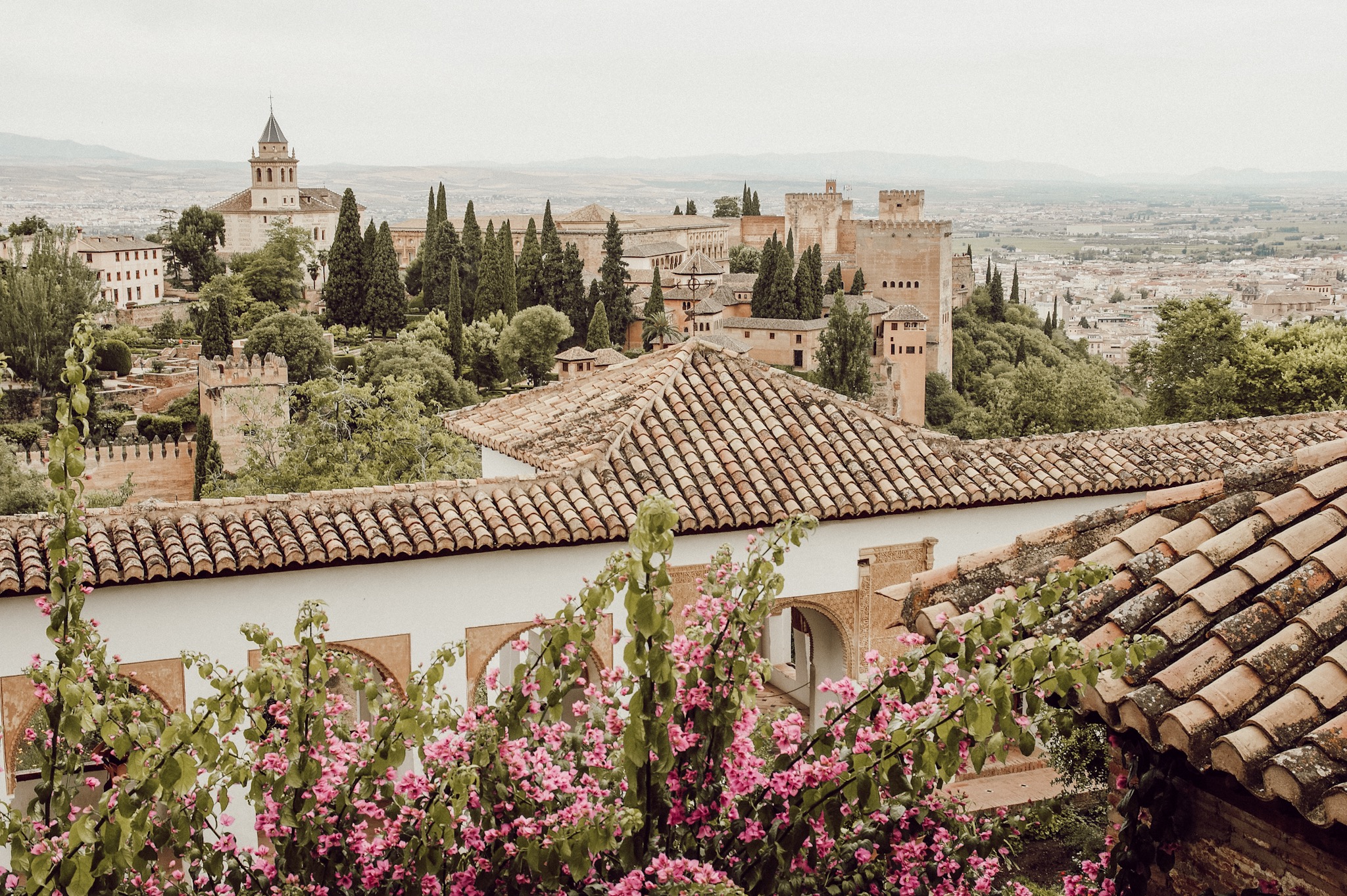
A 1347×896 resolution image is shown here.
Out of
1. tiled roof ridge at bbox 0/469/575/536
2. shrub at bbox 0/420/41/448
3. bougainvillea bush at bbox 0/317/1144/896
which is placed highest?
bougainvillea bush at bbox 0/317/1144/896

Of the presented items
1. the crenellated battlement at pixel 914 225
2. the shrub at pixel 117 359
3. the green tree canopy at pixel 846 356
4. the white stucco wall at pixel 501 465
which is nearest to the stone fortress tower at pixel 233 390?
the shrub at pixel 117 359

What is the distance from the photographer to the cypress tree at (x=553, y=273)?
64.4 meters

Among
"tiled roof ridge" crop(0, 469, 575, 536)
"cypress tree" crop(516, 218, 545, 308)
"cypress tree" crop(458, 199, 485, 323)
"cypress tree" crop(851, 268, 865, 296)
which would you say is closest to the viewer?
"tiled roof ridge" crop(0, 469, 575, 536)

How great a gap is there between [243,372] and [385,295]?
576 inches

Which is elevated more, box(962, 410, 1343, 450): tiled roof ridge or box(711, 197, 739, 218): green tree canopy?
box(711, 197, 739, 218): green tree canopy

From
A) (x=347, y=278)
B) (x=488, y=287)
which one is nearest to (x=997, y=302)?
(x=488, y=287)

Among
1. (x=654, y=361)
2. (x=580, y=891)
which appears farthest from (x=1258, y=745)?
(x=654, y=361)

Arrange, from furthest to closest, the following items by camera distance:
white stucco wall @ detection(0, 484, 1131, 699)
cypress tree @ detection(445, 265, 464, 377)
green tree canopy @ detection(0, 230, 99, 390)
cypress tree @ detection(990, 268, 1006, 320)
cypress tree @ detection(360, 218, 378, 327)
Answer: cypress tree @ detection(990, 268, 1006, 320)
cypress tree @ detection(360, 218, 378, 327)
cypress tree @ detection(445, 265, 464, 377)
green tree canopy @ detection(0, 230, 99, 390)
white stucco wall @ detection(0, 484, 1131, 699)

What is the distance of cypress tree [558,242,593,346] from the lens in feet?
211

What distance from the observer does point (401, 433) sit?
66.7 feet

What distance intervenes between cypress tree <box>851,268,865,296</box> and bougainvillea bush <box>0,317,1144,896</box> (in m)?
78.4

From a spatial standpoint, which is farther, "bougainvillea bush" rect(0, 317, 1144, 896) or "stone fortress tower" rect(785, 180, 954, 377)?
"stone fortress tower" rect(785, 180, 954, 377)

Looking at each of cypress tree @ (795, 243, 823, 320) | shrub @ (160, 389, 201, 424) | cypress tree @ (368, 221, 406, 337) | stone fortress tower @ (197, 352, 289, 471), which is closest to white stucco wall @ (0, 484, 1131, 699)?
stone fortress tower @ (197, 352, 289, 471)

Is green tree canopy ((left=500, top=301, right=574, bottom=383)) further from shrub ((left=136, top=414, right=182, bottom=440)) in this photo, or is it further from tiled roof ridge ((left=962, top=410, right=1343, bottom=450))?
tiled roof ridge ((left=962, top=410, right=1343, bottom=450))
